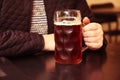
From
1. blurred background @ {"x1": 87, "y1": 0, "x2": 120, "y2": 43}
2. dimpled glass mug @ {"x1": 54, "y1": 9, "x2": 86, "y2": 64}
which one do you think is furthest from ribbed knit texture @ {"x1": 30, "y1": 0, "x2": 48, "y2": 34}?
blurred background @ {"x1": 87, "y1": 0, "x2": 120, "y2": 43}

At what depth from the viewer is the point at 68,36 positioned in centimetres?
84

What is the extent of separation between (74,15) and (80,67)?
16cm

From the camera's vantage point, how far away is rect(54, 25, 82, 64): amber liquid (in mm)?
834

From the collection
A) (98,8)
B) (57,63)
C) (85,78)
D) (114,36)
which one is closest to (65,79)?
(85,78)

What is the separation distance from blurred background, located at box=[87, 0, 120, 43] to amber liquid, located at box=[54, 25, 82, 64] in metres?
2.38

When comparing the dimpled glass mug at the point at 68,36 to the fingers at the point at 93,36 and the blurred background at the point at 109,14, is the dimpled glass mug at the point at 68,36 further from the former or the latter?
the blurred background at the point at 109,14

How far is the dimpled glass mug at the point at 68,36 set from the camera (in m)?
0.83

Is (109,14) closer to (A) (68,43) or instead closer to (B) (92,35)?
Result: (B) (92,35)

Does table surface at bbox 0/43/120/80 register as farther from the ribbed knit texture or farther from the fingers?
the ribbed knit texture

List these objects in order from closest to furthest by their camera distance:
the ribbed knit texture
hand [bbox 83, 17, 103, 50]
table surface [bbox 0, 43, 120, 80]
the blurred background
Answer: table surface [bbox 0, 43, 120, 80]
hand [bbox 83, 17, 103, 50]
the ribbed knit texture
the blurred background

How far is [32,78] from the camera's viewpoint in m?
0.70

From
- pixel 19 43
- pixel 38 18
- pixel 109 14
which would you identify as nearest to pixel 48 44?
pixel 19 43

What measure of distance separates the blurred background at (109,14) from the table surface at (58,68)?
2338 mm

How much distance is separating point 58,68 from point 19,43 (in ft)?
0.68
